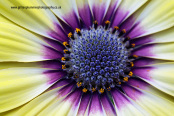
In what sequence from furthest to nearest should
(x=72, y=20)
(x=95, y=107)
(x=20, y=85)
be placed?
(x=72, y=20)
(x=95, y=107)
(x=20, y=85)

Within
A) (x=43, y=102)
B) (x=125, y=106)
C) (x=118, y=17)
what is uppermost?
(x=118, y=17)

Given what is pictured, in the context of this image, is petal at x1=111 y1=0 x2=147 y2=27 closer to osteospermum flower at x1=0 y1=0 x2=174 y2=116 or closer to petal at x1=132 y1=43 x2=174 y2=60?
osteospermum flower at x1=0 y1=0 x2=174 y2=116

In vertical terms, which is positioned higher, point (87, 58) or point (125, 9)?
point (125, 9)

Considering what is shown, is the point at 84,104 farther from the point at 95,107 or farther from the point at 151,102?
the point at 151,102

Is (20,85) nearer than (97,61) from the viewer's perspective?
Yes

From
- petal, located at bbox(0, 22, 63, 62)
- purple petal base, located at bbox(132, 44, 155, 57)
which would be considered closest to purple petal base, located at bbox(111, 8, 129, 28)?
purple petal base, located at bbox(132, 44, 155, 57)

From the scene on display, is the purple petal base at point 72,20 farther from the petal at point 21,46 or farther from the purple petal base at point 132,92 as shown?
the purple petal base at point 132,92

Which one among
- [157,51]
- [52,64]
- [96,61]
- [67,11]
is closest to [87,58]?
[96,61]
